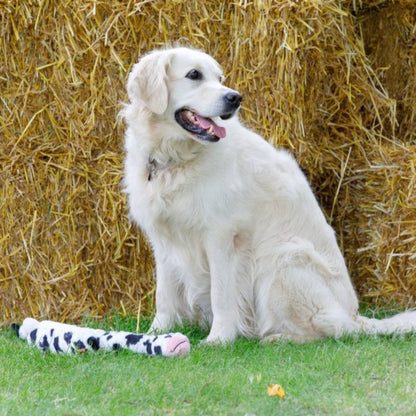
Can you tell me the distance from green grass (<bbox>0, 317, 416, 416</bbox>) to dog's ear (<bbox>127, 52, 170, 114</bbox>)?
137cm

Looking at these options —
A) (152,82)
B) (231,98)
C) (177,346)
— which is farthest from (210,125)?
(177,346)

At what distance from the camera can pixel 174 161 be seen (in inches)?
196

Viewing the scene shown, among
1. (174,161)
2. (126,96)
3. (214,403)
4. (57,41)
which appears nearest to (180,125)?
(174,161)

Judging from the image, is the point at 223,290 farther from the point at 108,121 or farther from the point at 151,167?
the point at 108,121

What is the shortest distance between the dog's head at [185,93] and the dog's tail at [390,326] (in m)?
1.37

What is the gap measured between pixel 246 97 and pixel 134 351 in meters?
1.94

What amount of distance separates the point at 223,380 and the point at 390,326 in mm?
1403

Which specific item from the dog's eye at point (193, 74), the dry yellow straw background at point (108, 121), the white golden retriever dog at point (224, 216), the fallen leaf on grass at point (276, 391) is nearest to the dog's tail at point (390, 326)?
the white golden retriever dog at point (224, 216)

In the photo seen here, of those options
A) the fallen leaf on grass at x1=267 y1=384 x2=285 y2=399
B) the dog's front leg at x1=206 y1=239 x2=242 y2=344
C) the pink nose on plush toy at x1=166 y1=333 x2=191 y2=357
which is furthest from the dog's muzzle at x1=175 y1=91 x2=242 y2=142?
the fallen leaf on grass at x1=267 y1=384 x2=285 y2=399

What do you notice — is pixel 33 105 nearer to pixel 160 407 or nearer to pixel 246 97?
Result: pixel 246 97

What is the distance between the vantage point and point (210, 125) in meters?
4.86

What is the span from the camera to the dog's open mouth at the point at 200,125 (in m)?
4.82

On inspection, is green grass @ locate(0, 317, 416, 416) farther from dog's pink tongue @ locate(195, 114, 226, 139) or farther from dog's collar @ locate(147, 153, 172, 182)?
dog's pink tongue @ locate(195, 114, 226, 139)

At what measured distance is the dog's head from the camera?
478 cm
